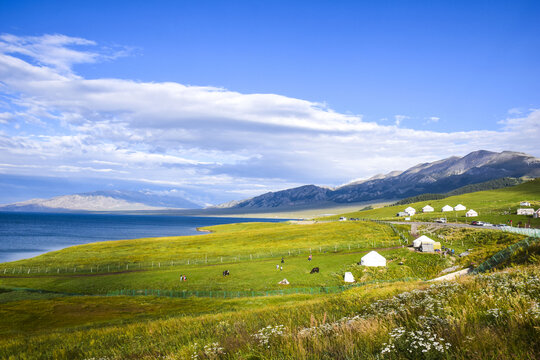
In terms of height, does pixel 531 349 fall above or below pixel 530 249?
above

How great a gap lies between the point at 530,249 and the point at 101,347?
24084mm

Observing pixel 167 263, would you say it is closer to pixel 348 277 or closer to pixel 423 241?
pixel 348 277

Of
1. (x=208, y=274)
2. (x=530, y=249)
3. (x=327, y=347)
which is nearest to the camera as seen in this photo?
(x=327, y=347)

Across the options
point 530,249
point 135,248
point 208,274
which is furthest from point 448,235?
point 135,248

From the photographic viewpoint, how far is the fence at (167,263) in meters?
80.7

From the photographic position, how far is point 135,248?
12025 centimetres

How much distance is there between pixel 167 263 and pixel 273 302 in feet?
171

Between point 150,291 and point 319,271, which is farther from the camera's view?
point 319,271

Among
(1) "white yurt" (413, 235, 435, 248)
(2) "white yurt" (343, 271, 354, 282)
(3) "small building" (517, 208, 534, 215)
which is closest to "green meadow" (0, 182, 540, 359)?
(2) "white yurt" (343, 271, 354, 282)

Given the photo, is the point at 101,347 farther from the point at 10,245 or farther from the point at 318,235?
the point at 10,245

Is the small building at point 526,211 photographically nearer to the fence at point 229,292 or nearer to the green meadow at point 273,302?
the green meadow at point 273,302

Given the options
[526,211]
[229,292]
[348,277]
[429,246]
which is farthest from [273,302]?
[526,211]

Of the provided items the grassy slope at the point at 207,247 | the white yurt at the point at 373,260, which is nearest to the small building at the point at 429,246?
the white yurt at the point at 373,260

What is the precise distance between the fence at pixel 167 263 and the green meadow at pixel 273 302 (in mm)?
464
